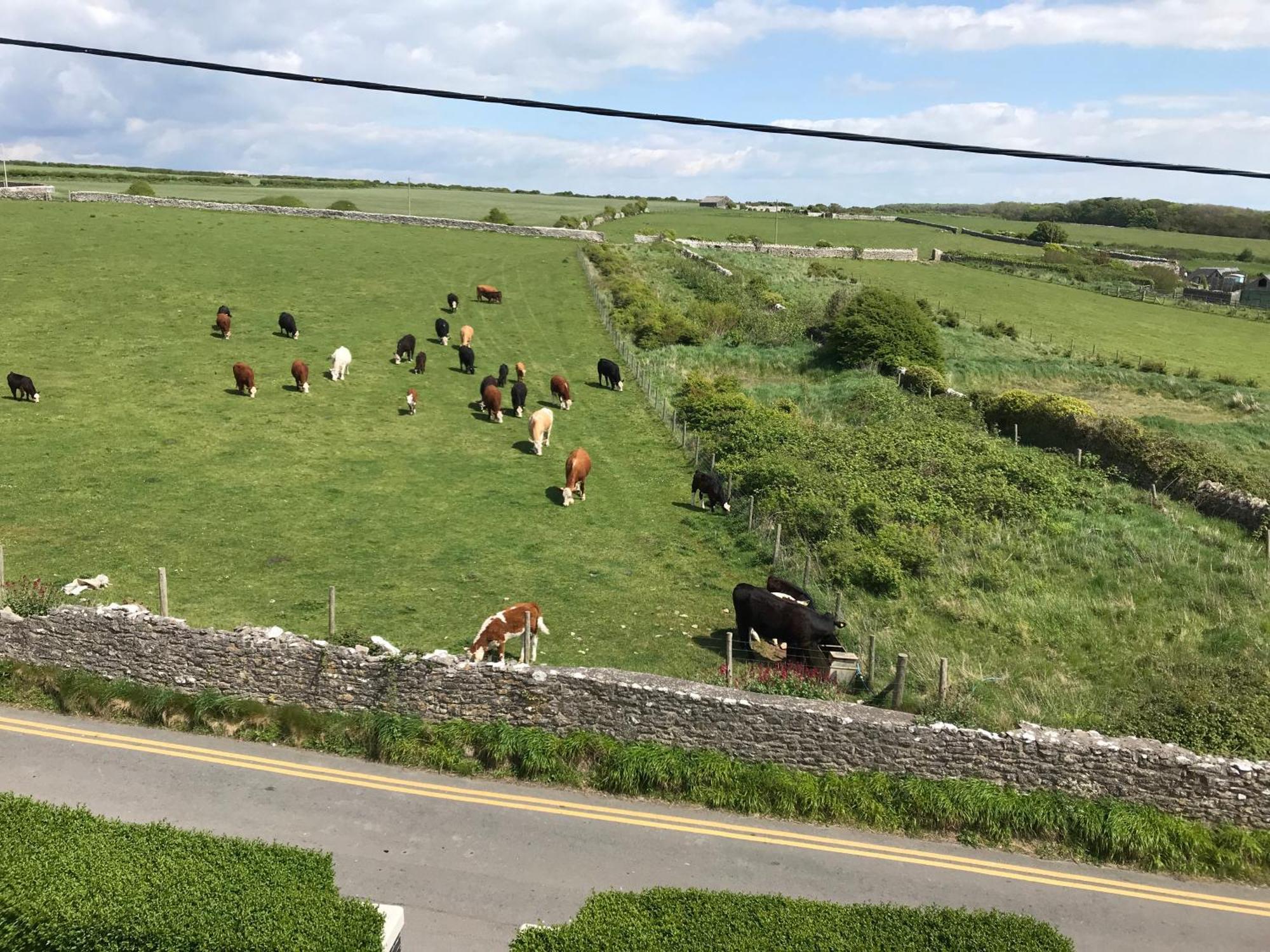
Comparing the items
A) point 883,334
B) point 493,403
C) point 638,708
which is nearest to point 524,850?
point 638,708

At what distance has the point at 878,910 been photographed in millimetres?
8305

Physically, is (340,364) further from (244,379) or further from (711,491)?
(711,491)

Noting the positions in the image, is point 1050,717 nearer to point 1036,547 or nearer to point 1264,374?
point 1036,547

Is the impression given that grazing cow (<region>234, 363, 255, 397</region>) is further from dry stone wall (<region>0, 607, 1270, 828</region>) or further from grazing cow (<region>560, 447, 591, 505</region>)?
dry stone wall (<region>0, 607, 1270, 828</region>)

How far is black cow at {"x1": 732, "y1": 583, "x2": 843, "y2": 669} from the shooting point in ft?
51.6

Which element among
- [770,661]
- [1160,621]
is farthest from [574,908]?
[1160,621]

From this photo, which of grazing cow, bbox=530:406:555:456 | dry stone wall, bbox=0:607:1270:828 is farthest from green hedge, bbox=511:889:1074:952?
grazing cow, bbox=530:406:555:456

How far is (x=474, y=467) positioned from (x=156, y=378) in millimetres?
13061

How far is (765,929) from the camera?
25.9 feet

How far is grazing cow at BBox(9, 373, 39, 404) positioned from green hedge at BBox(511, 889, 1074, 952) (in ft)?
89.4

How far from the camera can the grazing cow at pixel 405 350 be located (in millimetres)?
35250

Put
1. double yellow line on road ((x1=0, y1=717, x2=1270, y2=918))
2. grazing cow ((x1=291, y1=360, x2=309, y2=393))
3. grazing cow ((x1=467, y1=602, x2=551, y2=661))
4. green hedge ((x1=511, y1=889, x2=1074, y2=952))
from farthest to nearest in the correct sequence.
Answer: grazing cow ((x1=291, y1=360, x2=309, y2=393)) → grazing cow ((x1=467, y1=602, x2=551, y2=661)) → double yellow line on road ((x1=0, y1=717, x2=1270, y2=918)) → green hedge ((x1=511, y1=889, x2=1074, y2=952))

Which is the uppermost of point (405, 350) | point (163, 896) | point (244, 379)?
point (405, 350)

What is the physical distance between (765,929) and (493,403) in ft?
78.8
